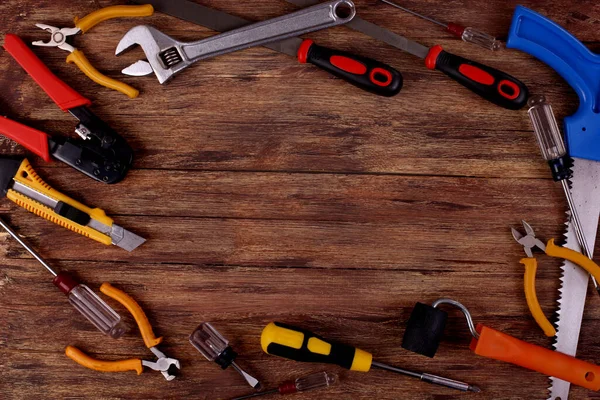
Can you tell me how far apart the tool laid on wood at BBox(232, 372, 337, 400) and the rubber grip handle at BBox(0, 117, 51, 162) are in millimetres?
959

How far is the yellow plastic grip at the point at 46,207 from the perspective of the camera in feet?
5.84

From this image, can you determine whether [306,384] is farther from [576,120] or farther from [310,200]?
[576,120]

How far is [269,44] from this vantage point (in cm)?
181

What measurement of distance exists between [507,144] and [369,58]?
19.2 inches

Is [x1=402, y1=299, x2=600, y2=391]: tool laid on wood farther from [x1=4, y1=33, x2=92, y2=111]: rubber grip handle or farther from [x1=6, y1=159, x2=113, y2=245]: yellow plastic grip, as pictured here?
[x1=4, y1=33, x2=92, y2=111]: rubber grip handle

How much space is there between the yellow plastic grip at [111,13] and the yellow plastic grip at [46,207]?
0.44m

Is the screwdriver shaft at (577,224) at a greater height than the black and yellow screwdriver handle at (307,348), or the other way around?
the screwdriver shaft at (577,224)

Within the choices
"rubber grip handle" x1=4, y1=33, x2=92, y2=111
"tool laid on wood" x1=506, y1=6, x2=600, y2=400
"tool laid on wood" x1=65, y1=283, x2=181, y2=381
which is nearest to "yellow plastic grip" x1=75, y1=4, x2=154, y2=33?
"rubber grip handle" x1=4, y1=33, x2=92, y2=111

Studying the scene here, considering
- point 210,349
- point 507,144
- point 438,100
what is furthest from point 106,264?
point 507,144

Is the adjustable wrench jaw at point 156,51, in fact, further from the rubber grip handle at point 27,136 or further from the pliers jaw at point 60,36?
the rubber grip handle at point 27,136

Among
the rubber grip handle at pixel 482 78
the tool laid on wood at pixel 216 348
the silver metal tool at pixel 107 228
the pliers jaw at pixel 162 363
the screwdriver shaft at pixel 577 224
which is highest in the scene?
the rubber grip handle at pixel 482 78

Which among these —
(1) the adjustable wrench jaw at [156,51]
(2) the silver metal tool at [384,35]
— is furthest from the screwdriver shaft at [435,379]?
(1) the adjustable wrench jaw at [156,51]

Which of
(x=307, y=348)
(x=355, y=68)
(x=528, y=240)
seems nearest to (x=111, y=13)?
(x=355, y=68)

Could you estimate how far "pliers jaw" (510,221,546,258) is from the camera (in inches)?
70.0
